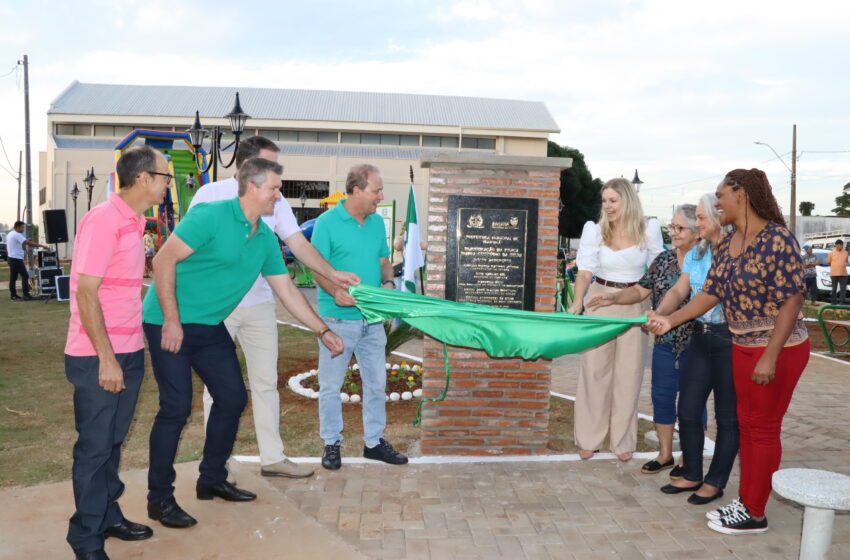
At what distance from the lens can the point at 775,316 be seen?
3.86 meters

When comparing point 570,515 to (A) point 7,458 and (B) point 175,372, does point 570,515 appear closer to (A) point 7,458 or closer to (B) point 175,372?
(B) point 175,372

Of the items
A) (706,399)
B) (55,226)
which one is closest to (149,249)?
(55,226)

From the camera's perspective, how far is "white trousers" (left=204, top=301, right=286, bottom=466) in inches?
180

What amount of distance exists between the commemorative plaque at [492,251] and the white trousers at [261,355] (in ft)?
4.77

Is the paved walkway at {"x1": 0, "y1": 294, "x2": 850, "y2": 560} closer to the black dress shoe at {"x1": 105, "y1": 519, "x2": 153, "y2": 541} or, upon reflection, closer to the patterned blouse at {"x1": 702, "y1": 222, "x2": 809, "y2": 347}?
the black dress shoe at {"x1": 105, "y1": 519, "x2": 153, "y2": 541}

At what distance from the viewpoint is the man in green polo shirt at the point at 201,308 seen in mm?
3877

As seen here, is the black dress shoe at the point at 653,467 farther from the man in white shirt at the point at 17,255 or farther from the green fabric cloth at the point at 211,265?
the man in white shirt at the point at 17,255

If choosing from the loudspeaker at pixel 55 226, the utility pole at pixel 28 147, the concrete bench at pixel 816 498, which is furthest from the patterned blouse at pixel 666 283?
the utility pole at pixel 28 147

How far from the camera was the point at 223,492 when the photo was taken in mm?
4438

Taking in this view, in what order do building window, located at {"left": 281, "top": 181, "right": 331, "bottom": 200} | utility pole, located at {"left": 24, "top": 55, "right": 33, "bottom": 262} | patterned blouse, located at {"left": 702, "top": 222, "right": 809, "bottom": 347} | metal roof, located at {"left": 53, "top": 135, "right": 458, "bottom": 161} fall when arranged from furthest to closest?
building window, located at {"left": 281, "top": 181, "right": 331, "bottom": 200} < metal roof, located at {"left": 53, "top": 135, "right": 458, "bottom": 161} < utility pole, located at {"left": 24, "top": 55, "right": 33, "bottom": 262} < patterned blouse, located at {"left": 702, "top": 222, "right": 809, "bottom": 347}

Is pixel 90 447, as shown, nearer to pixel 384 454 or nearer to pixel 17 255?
pixel 384 454

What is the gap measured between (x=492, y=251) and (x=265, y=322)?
71.9 inches

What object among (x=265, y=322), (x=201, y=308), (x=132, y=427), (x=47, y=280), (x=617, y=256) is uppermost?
(x=617, y=256)

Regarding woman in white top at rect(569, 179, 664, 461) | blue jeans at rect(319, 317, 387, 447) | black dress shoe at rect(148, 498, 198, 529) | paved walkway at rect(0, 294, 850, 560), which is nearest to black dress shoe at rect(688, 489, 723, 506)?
paved walkway at rect(0, 294, 850, 560)
